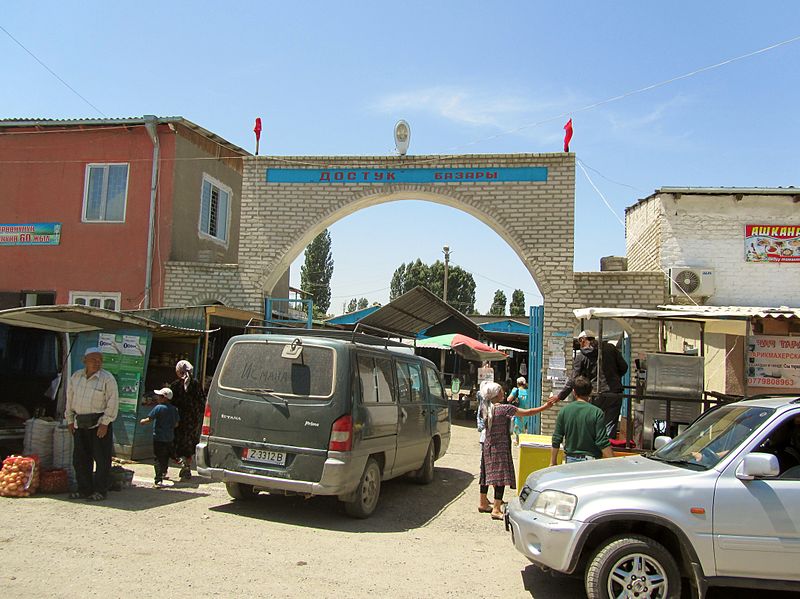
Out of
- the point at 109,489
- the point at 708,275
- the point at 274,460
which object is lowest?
the point at 109,489

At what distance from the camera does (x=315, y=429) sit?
6.86m

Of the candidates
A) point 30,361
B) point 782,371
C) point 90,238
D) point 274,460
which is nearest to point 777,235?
point 782,371

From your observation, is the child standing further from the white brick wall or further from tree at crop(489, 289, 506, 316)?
tree at crop(489, 289, 506, 316)

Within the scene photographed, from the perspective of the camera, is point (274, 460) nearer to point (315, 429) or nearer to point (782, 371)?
point (315, 429)

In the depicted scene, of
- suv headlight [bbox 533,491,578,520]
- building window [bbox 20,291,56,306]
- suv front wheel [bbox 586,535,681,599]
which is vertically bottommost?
suv front wheel [bbox 586,535,681,599]

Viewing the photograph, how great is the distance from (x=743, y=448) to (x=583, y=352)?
13.6 ft

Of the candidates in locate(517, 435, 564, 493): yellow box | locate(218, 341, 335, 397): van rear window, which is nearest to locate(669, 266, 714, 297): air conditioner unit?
locate(517, 435, 564, 493): yellow box

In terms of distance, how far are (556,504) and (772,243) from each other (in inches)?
404

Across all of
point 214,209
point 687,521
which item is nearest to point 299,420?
point 687,521

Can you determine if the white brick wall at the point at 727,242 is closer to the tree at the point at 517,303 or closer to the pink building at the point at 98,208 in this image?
the pink building at the point at 98,208

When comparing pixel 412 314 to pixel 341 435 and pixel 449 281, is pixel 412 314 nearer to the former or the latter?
pixel 341 435

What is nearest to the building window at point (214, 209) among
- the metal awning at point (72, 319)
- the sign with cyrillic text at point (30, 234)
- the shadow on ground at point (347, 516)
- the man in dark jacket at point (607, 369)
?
the sign with cyrillic text at point (30, 234)

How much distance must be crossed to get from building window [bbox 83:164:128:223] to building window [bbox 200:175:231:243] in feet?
5.98

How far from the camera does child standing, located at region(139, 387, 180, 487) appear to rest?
A: 27.9ft
